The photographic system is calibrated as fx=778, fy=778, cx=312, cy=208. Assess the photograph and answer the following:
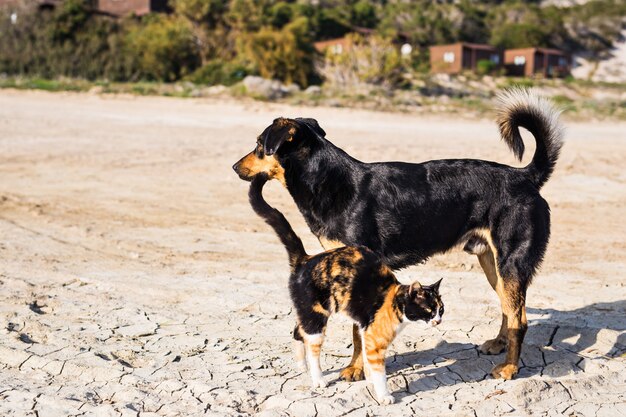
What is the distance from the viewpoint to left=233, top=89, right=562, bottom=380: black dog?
5.67 metres

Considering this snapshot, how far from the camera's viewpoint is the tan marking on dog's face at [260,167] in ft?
19.4

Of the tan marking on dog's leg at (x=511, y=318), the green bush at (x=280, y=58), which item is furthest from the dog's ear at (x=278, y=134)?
the green bush at (x=280, y=58)

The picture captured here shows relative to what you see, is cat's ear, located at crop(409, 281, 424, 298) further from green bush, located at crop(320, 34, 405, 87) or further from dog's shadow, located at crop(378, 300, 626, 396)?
green bush, located at crop(320, 34, 405, 87)

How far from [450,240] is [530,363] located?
1.15 metres

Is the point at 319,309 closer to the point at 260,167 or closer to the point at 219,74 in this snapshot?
the point at 260,167

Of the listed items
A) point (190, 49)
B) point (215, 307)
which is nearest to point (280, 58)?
point (190, 49)

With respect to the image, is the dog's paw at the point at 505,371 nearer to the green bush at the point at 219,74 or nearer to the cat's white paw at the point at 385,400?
the cat's white paw at the point at 385,400

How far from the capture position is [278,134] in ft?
18.6

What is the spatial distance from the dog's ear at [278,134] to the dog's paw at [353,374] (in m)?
1.66

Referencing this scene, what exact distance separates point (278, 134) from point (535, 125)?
2072 mm

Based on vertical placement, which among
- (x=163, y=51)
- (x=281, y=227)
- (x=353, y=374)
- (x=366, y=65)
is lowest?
(x=353, y=374)

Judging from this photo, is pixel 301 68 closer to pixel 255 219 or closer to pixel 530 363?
pixel 255 219

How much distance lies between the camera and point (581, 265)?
9.33 meters

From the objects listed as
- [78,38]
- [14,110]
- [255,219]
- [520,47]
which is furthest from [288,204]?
[520,47]
